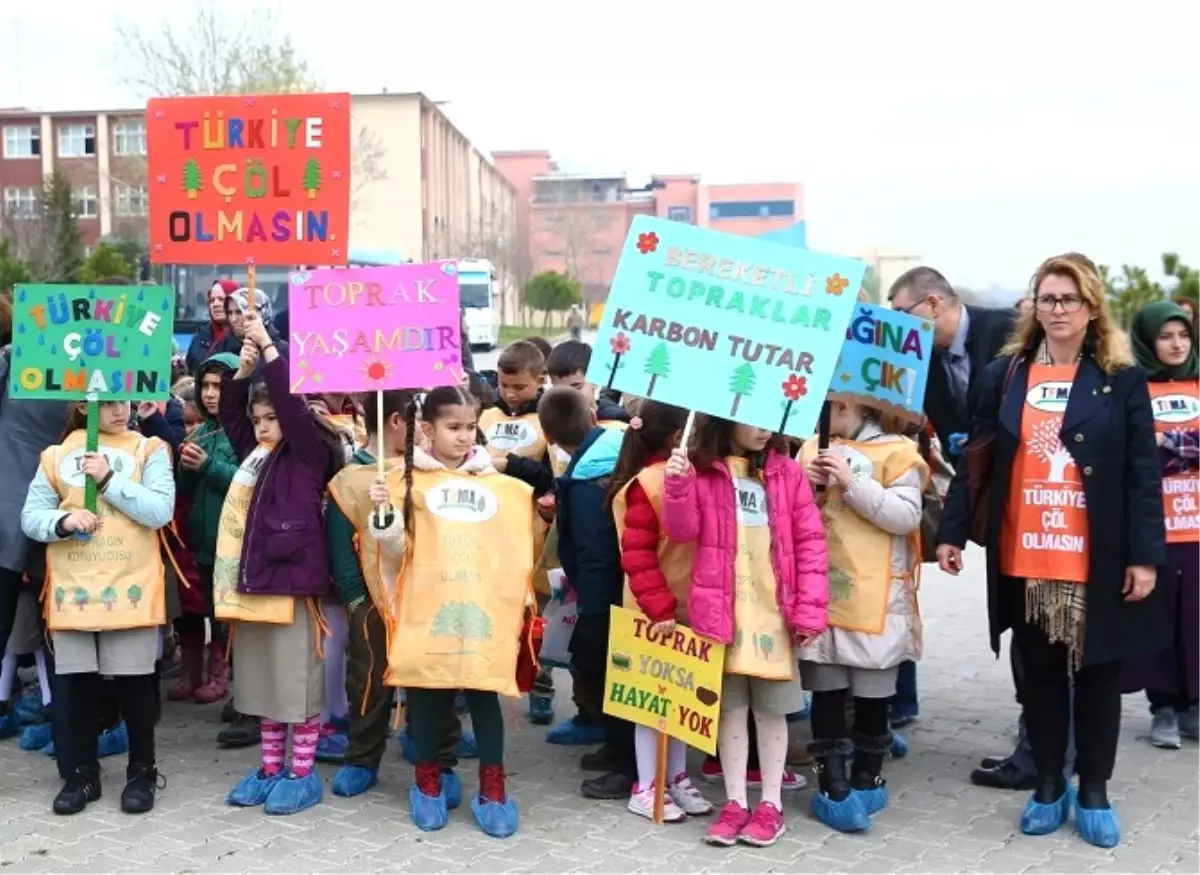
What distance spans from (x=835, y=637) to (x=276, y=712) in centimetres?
220

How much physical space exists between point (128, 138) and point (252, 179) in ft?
196

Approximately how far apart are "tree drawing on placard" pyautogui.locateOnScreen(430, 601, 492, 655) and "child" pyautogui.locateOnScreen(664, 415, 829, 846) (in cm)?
79

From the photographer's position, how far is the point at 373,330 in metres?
5.05

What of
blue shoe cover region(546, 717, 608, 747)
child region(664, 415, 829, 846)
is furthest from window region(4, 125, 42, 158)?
child region(664, 415, 829, 846)

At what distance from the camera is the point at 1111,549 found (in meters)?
4.69

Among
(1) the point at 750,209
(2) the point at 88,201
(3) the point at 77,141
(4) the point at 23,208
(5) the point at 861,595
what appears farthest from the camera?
(1) the point at 750,209

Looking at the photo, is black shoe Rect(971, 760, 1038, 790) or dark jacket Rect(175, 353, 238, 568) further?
dark jacket Rect(175, 353, 238, 568)

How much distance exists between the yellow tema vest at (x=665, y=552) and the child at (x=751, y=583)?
14 centimetres

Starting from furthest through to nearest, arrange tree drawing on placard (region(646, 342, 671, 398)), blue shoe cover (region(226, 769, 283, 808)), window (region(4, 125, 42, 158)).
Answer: window (region(4, 125, 42, 158)) → blue shoe cover (region(226, 769, 283, 808)) → tree drawing on placard (region(646, 342, 671, 398))

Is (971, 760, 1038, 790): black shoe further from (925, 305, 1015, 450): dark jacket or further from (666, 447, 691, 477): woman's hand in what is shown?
(666, 447, 691, 477): woman's hand

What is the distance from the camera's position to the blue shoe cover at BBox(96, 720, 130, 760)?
5.92 m

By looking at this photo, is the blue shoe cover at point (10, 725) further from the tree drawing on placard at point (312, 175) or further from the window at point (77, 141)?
the window at point (77, 141)

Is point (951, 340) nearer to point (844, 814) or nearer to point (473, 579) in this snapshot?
point (844, 814)

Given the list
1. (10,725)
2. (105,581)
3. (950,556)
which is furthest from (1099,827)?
(10,725)
